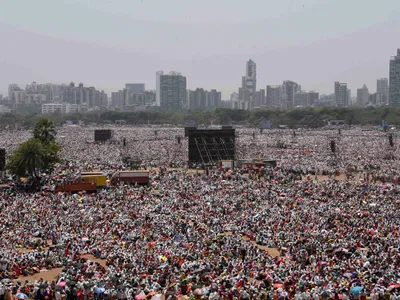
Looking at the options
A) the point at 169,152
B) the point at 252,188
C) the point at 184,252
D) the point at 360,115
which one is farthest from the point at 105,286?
the point at 360,115

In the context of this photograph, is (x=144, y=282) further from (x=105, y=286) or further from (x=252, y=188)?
(x=252, y=188)

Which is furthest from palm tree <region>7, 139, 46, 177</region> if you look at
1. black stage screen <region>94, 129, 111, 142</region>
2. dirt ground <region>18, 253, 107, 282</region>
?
black stage screen <region>94, 129, 111, 142</region>

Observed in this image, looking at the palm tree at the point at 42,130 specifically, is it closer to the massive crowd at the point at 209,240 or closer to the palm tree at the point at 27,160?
the palm tree at the point at 27,160

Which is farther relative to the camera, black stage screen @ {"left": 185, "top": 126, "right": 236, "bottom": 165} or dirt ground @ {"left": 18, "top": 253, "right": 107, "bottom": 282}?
black stage screen @ {"left": 185, "top": 126, "right": 236, "bottom": 165}

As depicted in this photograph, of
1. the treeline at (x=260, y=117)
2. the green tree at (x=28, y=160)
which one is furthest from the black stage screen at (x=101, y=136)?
the treeline at (x=260, y=117)

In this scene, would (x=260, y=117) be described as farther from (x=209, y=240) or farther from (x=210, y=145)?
(x=209, y=240)

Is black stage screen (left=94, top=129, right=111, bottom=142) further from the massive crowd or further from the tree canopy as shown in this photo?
the tree canopy
